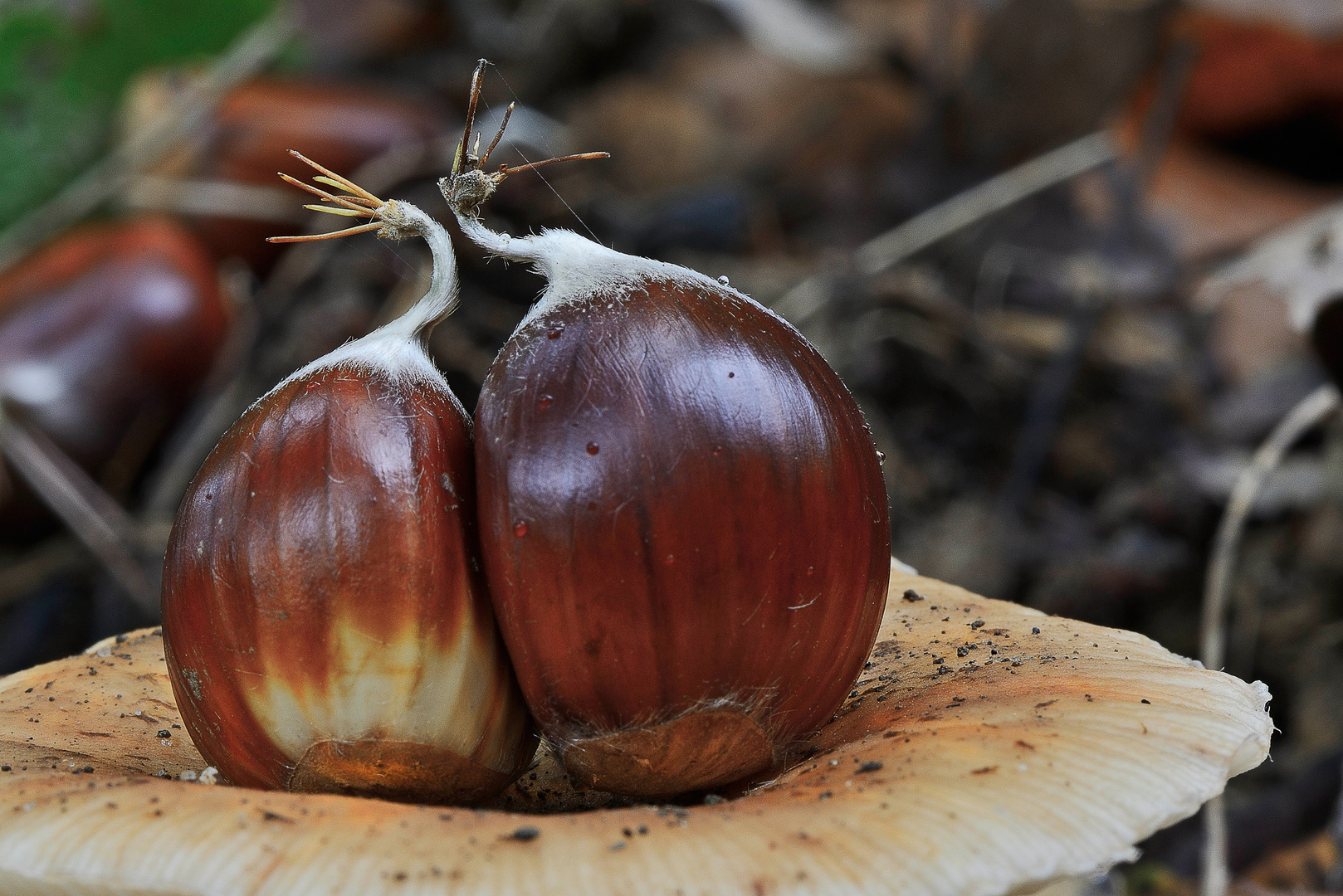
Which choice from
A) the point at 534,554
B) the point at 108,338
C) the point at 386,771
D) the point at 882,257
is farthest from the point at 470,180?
the point at 882,257

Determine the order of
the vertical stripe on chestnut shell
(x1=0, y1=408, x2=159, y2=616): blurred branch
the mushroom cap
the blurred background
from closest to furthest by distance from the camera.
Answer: the mushroom cap < the vertical stripe on chestnut shell < (x1=0, y1=408, x2=159, y2=616): blurred branch < the blurred background

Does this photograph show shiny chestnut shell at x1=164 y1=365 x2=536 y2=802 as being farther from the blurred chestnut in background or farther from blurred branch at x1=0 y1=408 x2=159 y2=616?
the blurred chestnut in background

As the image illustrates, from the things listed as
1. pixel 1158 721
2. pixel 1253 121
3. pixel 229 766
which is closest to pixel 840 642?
pixel 1158 721

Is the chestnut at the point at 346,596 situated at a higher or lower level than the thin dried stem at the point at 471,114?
lower

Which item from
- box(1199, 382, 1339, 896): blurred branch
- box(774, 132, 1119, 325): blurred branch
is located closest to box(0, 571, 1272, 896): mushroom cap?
box(1199, 382, 1339, 896): blurred branch

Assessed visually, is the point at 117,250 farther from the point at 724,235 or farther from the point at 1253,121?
the point at 1253,121

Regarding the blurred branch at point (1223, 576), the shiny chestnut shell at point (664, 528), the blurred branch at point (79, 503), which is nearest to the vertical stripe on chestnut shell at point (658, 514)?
the shiny chestnut shell at point (664, 528)

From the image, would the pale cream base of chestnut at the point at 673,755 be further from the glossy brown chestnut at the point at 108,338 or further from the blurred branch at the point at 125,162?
the blurred branch at the point at 125,162
